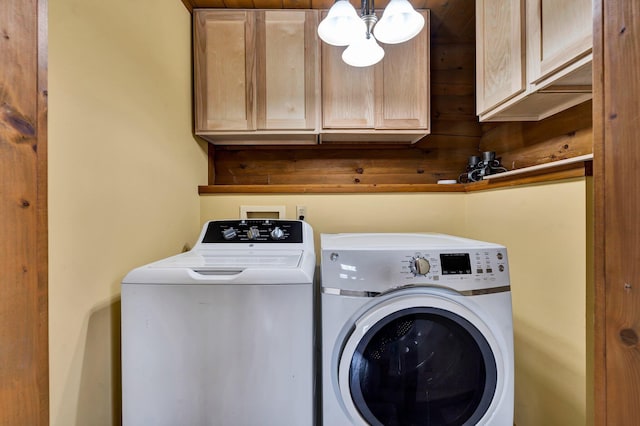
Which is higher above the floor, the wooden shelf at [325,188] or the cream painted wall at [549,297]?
the wooden shelf at [325,188]

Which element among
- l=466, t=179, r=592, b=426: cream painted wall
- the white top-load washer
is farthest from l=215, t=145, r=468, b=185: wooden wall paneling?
the white top-load washer

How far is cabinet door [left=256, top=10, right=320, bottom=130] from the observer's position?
1648 mm

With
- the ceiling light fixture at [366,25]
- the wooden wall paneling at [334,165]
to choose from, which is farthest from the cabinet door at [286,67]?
the ceiling light fixture at [366,25]

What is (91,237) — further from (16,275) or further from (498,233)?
(498,233)

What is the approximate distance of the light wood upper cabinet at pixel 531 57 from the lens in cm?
96

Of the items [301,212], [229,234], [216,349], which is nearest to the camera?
[216,349]

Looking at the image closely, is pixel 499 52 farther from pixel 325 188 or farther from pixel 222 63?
pixel 222 63

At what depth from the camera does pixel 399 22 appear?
1.15 metres

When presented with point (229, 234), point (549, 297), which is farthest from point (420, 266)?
point (229, 234)

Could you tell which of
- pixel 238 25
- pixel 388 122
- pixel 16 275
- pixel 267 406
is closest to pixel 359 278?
pixel 267 406

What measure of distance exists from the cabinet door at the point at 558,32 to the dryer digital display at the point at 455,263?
30.4 inches

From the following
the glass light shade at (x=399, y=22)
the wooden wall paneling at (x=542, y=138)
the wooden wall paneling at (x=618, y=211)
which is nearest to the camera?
the wooden wall paneling at (x=618, y=211)

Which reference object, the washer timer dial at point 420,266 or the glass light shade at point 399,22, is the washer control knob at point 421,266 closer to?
the washer timer dial at point 420,266

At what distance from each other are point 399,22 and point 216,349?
55.1 inches
